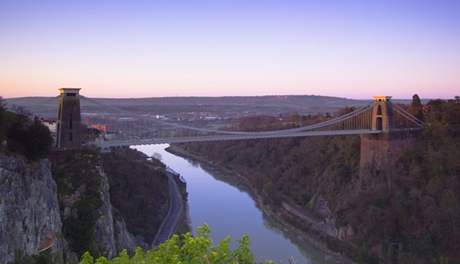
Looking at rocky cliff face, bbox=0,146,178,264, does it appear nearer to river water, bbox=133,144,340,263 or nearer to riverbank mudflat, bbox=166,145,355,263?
river water, bbox=133,144,340,263

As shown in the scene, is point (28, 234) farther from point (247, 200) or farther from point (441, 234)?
point (247, 200)

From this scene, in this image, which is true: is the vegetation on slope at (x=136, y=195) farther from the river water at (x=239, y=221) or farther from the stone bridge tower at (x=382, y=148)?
the stone bridge tower at (x=382, y=148)

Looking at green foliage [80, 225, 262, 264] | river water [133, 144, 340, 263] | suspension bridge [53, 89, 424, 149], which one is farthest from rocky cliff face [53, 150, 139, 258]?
green foliage [80, 225, 262, 264]

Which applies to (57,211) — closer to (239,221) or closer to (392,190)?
(239,221)

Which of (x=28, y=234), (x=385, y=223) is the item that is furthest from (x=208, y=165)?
(x=28, y=234)

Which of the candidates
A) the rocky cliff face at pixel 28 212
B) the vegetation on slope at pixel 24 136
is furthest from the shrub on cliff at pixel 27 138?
the rocky cliff face at pixel 28 212

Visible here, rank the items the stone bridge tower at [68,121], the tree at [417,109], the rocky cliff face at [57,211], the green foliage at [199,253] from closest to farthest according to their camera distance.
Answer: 1. the green foliage at [199,253]
2. the rocky cliff face at [57,211]
3. the stone bridge tower at [68,121]
4. the tree at [417,109]

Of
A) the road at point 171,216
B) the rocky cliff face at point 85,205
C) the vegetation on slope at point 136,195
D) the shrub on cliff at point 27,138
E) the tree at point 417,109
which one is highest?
the tree at point 417,109

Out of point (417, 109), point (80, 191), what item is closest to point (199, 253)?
point (80, 191)
